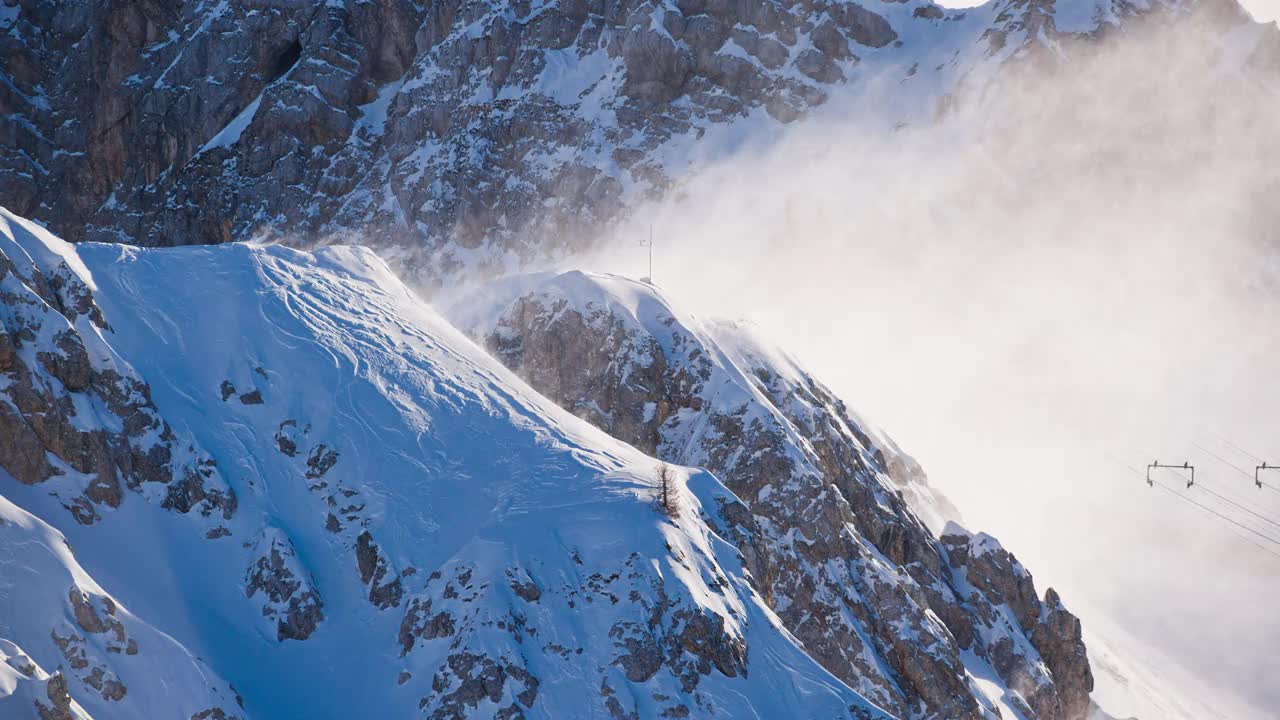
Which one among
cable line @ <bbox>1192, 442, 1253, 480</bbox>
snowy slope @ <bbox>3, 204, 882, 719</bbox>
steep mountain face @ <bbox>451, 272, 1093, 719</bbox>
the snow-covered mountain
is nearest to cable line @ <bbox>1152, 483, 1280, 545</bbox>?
cable line @ <bbox>1192, 442, 1253, 480</bbox>

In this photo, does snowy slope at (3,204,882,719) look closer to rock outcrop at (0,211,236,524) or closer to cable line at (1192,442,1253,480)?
rock outcrop at (0,211,236,524)

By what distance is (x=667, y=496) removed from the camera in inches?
2766

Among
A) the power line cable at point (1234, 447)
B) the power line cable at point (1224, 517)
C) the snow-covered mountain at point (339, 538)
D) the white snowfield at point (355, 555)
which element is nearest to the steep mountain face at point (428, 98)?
the power line cable at point (1224, 517)

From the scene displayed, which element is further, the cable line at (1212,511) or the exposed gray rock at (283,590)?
the cable line at (1212,511)

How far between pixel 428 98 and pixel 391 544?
91441 mm

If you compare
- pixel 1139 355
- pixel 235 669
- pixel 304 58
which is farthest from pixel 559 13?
pixel 235 669

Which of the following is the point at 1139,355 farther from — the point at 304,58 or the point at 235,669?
the point at 235,669

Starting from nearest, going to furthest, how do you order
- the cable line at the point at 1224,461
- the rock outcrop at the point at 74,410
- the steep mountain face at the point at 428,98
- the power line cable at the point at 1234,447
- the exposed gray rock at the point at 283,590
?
the rock outcrop at the point at 74,410
the exposed gray rock at the point at 283,590
the steep mountain face at the point at 428,98
the power line cable at the point at 1234,447
the cable line at the point at 1224,461

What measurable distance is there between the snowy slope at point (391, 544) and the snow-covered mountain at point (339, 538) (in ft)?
0.42

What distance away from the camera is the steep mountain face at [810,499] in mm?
83250

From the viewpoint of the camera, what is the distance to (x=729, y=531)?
73.9 meters

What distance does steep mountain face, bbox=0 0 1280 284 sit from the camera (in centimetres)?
14338

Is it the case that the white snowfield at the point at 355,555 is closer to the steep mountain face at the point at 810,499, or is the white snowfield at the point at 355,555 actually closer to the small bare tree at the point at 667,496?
the small bare tree at the point at 667,496

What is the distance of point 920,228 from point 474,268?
153 feet
